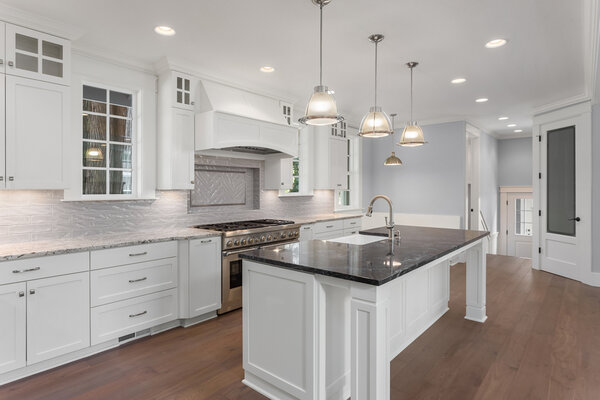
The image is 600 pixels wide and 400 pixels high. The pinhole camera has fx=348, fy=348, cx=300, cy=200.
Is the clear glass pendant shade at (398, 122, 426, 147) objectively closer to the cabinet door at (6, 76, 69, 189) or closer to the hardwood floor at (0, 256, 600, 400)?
the hardwood floor at (0, 256, 600, 400)

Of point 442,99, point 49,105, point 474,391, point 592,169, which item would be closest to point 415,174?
point 442,99

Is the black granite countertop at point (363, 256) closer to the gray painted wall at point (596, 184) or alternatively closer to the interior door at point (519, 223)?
the gray painted wall at point (596, 184)

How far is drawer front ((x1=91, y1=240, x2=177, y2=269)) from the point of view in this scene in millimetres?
2816

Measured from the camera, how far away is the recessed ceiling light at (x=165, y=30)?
2863mm

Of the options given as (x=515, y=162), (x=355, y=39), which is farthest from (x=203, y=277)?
(x=515, y=162)

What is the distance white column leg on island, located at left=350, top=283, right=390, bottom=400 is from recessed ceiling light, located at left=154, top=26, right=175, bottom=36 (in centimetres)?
255

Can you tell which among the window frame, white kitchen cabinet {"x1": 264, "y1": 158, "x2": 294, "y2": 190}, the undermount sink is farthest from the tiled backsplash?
the undermount sink

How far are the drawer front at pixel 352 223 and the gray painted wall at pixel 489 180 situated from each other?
2.98 m

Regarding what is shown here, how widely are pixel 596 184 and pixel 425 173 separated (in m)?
2.53

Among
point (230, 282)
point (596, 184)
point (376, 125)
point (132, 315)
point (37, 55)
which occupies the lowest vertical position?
point (132, 315)

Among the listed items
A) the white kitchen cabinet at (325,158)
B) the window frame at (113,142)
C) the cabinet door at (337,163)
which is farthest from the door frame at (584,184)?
the window frame at (113,142)

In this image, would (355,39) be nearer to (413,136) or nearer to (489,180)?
(413,136)

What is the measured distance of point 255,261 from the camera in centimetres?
224

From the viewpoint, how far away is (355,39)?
305cm
